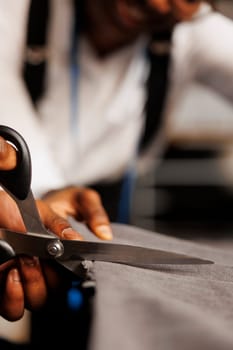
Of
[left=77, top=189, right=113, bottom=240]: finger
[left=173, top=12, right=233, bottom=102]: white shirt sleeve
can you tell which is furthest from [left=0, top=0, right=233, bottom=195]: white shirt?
[left=77, top=189, right=113, bottom=240]: finger

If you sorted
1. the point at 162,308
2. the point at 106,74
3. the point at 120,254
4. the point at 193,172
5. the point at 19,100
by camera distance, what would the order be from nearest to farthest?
the point at 162,308
the point at 120,254
the point at 19,100
the point at 106,74
the point at 193,172

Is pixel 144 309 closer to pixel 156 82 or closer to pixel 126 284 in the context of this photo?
pixel 126 284

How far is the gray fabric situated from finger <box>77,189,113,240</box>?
0.25 feet

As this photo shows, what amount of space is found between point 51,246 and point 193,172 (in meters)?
1.10

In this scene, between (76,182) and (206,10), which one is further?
(76,182)

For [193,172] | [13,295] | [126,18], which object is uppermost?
[126,18]

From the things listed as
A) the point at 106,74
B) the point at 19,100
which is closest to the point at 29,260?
the point at 19,100

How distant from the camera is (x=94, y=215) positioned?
42cm

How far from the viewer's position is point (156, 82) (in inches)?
30.5

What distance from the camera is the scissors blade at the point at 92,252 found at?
0.32 meters

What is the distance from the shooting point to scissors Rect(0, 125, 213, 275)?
0.32m

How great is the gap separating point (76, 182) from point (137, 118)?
112 millimetres

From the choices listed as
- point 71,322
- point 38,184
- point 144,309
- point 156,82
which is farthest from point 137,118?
point 144,309

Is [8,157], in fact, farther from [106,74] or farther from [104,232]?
[106,74]
